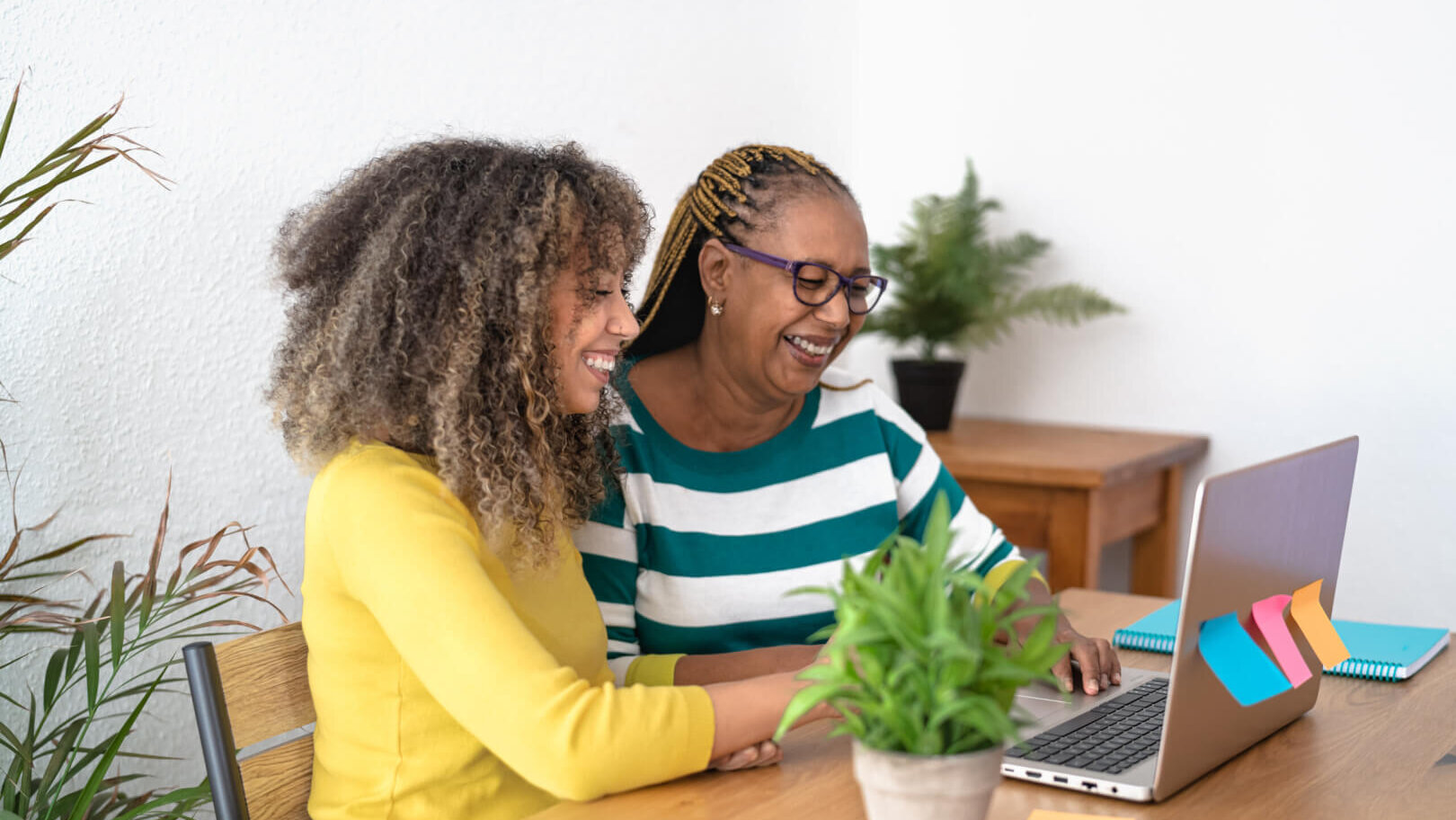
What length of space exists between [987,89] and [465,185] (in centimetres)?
205

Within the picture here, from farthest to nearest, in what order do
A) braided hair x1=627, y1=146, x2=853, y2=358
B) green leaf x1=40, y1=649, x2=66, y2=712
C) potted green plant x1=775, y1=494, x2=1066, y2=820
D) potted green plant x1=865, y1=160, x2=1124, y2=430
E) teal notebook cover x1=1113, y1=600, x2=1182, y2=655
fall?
potted green plant x1=865, y1=160, x2=1124, y2=430 < braided hair x1=627, y1=146, x2=853, y2=358 < teal notebook cover x1=1113, y1=600, x2=1182, y2=655 < green leaf x1=40, y1=649, x2=66, y2=712 < potted green plant x1=775, y1=494, x2=1066, y2=820

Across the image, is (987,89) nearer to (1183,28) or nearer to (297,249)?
(1183,28)

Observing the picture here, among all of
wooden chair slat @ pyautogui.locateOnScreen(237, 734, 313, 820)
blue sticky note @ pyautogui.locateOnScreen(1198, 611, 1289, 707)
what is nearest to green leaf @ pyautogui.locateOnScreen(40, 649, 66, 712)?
wooden chair slat @ pyautogui.locateOnScreen(237, 734, 313, 820)

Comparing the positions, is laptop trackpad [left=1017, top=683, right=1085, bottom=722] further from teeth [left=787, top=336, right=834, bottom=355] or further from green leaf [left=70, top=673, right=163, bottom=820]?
green leaf [left=70, top=673, right=163, bottom=820]

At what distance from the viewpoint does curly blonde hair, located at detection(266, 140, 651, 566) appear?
113cm

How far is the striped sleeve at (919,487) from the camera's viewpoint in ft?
5.36

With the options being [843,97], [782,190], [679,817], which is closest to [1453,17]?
[843,97]

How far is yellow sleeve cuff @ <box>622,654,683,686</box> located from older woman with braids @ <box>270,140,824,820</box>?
128 mm

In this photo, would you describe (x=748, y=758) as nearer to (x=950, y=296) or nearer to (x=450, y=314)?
(x=450, y=314)

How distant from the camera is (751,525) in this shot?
157 cm

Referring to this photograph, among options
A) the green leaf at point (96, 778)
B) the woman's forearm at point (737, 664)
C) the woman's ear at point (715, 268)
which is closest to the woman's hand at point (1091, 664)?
the woman's forearm at point (737, 664)

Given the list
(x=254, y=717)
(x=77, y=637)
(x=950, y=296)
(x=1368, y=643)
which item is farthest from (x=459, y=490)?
(x=950, y=296)

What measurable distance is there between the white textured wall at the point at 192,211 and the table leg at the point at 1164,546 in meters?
1.54

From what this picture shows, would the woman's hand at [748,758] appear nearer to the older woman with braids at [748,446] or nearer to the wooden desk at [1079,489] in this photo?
the older woman with braids at [748,446]
